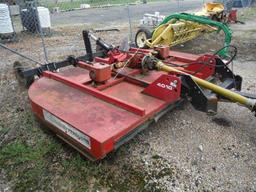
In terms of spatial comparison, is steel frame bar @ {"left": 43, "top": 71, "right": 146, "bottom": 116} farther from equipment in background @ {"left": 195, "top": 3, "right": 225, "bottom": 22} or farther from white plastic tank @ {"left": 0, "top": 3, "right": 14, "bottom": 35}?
white plastic tank @ {"left": 0, "top": 3, "right": 14, "bottom": 35}

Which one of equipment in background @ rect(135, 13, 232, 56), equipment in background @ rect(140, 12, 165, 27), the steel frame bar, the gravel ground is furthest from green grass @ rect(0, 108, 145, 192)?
equipment in background @ rect(140, 12, 165, 27)

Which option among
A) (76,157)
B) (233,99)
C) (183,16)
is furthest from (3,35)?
(233,99)

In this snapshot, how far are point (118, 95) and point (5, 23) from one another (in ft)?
25.9

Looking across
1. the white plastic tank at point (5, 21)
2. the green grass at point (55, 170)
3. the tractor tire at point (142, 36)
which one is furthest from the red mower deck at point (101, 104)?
the white plastic tank at point (5, 21)

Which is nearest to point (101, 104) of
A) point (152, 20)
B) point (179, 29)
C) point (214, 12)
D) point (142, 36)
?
point (179, 29)

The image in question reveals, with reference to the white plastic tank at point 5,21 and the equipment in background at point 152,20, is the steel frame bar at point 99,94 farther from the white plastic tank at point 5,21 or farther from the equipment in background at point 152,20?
the equipment in background at point 152,20

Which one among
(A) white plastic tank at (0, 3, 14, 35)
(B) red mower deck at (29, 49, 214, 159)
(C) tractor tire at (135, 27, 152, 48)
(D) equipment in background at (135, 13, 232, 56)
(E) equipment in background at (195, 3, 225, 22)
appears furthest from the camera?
(A) white plastic tank at (0, 3, 14, 35)

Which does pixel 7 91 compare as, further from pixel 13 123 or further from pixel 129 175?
pixel 129 175

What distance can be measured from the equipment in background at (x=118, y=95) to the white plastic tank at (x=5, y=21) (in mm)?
6311

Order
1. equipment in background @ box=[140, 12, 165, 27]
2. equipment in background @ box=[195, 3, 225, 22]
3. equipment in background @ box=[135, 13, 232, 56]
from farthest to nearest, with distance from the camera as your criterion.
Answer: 1. equipment in background @ box=[140, 12, 165, 27]
2. equipment in background @ box=[195, 3, 225, 22]
3. equipment in background @ box=[135, 13, 232, 56]

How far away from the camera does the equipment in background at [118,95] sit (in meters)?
2.91

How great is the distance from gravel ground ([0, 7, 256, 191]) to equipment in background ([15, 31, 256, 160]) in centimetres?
27

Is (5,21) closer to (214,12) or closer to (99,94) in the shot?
(214,12)

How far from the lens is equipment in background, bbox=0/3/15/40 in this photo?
32.1ft
